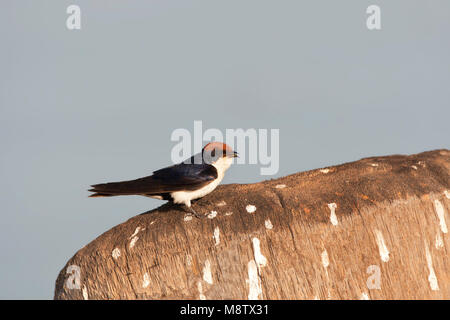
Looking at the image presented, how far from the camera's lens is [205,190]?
9.21 metres

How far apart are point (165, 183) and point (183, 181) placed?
23 centimetres

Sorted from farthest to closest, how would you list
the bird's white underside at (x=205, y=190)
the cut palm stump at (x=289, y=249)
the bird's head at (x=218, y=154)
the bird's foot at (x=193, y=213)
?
the bird's head at (x=218, y=154) < the bird's white underside at (x=205, y=190) < the bird's foot at (x=193, y=213) < the cut palm stump at (x=289, y=249)

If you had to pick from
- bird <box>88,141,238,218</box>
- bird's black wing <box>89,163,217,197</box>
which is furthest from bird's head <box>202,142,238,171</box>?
bird's black wing <box>89,163,217,197</box>

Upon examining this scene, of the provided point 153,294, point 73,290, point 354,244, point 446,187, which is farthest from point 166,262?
point 446,187

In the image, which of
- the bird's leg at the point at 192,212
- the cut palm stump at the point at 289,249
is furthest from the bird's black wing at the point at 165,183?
the cut palm stump at the point at 289,249

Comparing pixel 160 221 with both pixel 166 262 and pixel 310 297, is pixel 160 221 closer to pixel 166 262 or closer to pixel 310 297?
pixel 166 262

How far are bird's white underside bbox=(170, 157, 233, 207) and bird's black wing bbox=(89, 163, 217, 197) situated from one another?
55 mm

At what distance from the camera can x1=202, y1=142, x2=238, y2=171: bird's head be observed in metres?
9.32

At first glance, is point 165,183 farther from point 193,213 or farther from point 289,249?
point 289,249

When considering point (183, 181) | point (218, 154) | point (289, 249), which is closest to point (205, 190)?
point (183, 181)

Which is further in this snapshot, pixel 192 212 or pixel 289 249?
pixel 192 212

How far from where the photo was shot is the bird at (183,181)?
910 centimetres

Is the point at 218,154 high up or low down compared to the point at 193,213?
up

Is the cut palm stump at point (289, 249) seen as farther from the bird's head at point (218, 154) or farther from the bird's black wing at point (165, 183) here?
the bird's head at point (218, 154)
